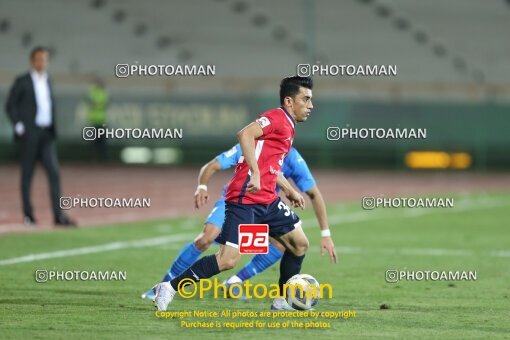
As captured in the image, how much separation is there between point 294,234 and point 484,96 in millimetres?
24517

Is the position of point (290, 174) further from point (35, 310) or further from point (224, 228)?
point (35, 310)

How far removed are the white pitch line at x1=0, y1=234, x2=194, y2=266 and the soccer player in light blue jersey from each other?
2.96 meters

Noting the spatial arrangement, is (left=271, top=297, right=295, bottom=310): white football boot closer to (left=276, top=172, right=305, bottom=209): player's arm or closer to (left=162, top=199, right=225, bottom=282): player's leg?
(left=276, top=172, right=305, bottom=209): player's arm

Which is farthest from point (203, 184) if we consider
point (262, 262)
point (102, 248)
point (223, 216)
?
point (102, 248)

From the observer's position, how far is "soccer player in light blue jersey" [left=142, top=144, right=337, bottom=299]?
28.7 ft

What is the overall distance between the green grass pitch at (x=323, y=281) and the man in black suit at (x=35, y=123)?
84cm

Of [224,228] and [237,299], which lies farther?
[237,299]

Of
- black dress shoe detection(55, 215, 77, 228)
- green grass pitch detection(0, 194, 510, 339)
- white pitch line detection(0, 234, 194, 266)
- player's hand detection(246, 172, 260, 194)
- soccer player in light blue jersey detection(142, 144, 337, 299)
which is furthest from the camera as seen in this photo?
black dress shoe detection(55, 215, 77, 228)

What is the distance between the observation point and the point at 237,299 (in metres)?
9.20

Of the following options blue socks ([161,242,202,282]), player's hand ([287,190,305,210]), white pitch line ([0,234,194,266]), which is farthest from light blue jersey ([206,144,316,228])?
white pitch line ([0,234,194,266])

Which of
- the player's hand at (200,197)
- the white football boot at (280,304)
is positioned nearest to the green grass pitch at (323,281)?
the white football boot at (280,304)

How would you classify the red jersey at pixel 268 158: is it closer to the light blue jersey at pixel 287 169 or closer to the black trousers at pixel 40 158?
the light blue jersey at pixel 287 169

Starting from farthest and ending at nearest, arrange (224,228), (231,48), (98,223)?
(231,48) → (98,223) → (224,228)

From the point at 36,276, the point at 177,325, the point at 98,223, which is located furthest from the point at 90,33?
the point at 177,325
